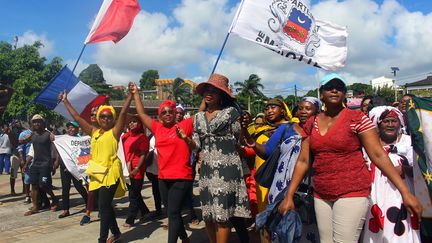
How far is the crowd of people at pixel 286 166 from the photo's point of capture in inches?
114

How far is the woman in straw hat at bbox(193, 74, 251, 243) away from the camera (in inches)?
147

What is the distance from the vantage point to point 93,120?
19.1 ft

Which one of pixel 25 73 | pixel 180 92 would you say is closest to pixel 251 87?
pixel 180 92

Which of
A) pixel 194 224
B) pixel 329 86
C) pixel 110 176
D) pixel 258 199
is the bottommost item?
pixel 194 224

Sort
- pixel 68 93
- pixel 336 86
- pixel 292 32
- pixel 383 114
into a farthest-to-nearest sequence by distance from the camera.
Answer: pixel 68 93 < pixel 292 32 < pixel 383 114 < pixel 336 86

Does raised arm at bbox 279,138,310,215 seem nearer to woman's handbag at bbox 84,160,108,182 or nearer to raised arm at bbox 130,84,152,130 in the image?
raised arm at bbox 130,84,152,130

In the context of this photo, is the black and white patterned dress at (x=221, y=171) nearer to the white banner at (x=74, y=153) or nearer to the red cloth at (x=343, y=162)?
the red cloth at (x=343, y=162)

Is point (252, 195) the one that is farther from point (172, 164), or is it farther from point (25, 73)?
point (25, 73)

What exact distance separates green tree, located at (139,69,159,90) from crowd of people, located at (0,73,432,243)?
11378cm

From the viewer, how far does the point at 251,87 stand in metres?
61.5

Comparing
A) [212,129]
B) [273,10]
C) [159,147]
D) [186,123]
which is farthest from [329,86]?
[273,10]

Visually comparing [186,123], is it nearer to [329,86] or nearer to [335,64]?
[329,86]

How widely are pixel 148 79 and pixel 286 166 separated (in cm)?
11896

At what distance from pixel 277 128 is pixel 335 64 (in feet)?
8.60
